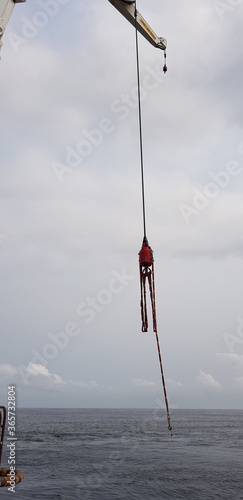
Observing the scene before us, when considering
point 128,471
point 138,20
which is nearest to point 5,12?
point 138,20

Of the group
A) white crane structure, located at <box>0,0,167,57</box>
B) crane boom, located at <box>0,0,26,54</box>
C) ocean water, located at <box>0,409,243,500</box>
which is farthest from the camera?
ocean water, located at <box>0,409,243,500</box>

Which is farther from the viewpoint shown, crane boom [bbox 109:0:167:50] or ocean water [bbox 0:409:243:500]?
ocean water [bbox 0:409:243:500]

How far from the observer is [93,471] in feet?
115

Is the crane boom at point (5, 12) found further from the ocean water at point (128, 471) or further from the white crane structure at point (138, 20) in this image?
the ocean water at point (128, 471)

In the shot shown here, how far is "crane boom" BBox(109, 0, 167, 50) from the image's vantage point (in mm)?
19797

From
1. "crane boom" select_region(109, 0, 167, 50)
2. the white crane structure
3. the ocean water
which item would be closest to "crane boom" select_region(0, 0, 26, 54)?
the white crane structure

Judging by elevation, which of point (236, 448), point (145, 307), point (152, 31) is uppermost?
point (152, 31)

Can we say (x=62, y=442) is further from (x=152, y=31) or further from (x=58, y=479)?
(x=152, y=31)

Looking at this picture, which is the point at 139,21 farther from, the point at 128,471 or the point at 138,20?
the point at 128,471

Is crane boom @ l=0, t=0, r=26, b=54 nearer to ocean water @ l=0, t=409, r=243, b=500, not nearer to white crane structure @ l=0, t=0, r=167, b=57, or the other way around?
white crane structure @ l=0, t=0, r=167, b=57

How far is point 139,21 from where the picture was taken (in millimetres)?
20516

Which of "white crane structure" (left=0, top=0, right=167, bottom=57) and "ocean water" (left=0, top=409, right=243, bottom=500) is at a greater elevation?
"white crane structure" (left=0, top=0, right=167, bottom=57)

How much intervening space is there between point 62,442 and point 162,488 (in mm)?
32336

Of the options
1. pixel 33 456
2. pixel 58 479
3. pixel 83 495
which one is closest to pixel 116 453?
pixel 33 456
